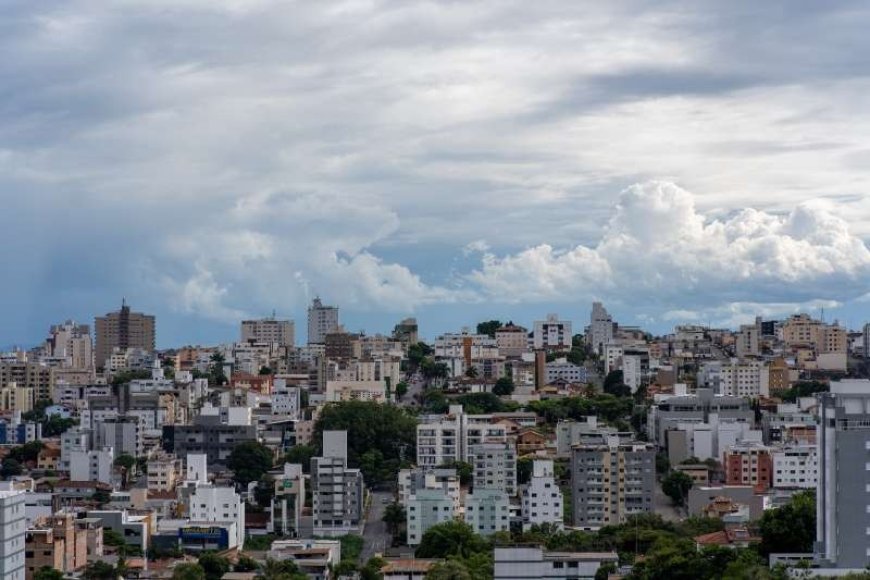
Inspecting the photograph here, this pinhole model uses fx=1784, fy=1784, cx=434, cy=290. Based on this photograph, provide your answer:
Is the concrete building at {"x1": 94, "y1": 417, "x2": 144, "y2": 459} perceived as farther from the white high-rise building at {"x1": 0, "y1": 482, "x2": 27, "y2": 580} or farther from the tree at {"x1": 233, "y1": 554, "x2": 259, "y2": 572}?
Answer: the white high-rise building at {"x1": 0, "y1": 482, "x2": 27, "y2": 580}

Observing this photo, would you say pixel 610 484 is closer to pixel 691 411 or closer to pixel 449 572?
pixel 691 411

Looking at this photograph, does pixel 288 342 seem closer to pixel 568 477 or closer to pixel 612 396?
pixel 612 396

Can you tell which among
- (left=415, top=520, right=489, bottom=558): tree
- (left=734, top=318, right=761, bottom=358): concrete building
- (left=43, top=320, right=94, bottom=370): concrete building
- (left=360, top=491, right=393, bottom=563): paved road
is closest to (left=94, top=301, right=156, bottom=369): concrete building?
(left=43, top=320, right=94, bottom=370): concrete building

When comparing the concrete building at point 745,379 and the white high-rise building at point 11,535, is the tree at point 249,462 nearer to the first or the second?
the white high-rise building at point 11,535

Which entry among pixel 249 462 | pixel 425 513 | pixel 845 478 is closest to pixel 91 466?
pixel 249 462

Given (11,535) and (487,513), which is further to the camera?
(487,513)

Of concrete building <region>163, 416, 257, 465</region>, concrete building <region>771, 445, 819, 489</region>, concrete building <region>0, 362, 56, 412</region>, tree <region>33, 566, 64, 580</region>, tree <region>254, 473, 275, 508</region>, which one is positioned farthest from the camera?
concrete building <region>0, 362, 56, 412</region>

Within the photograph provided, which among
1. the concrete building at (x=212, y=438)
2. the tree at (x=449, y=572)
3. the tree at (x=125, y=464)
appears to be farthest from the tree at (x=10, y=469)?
the tree at (x=449, y=572)

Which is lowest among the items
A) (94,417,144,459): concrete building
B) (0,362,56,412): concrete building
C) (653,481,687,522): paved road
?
(653,481,687,522): paved road
